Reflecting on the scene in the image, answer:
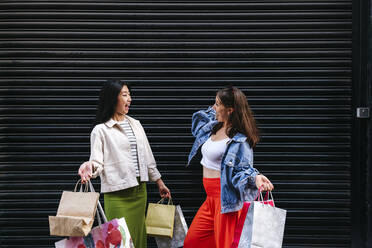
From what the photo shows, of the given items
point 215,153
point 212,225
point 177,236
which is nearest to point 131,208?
point 177,236

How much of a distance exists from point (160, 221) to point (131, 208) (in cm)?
38

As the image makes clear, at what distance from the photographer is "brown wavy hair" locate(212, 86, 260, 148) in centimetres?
323

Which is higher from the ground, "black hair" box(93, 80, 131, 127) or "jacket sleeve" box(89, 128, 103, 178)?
"black hair" box(93, 80, 131, 127)

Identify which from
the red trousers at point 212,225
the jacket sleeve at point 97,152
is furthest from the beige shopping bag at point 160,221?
the jacket sleeve at point 97,152

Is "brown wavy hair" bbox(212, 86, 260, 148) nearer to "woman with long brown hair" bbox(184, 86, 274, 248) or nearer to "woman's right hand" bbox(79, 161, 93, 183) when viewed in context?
"woman with long brown hair" bbox(184, 86, 274, 248)

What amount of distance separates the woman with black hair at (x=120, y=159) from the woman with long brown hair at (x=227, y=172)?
0.61 m

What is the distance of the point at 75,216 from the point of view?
9.12 ft

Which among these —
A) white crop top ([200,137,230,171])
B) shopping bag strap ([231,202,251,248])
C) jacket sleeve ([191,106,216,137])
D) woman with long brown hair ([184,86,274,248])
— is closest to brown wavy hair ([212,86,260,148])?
woman with long brown hair ([184,86,274,248])

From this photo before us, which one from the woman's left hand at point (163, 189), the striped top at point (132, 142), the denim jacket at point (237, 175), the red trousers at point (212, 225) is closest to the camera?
the denim jacket at point (237, 175)

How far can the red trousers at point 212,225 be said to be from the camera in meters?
3.17

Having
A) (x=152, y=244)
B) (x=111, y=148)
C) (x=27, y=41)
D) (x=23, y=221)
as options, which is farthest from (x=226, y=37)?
(x=23, y=221)

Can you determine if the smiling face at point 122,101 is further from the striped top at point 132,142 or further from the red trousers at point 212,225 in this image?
the red trousers at point 212,225

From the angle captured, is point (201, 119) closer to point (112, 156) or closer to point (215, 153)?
point (215, 153)

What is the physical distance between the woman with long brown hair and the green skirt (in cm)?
50
